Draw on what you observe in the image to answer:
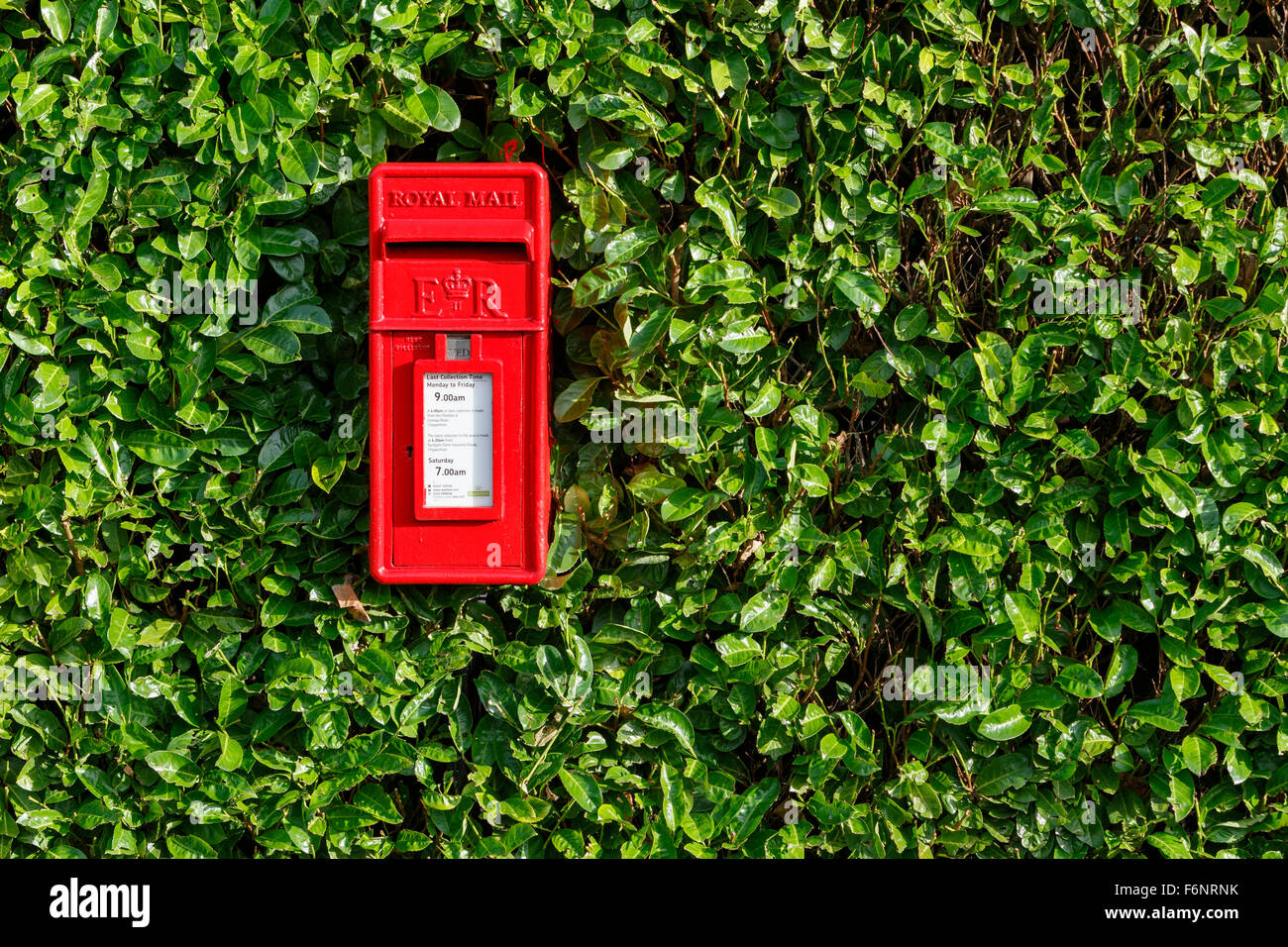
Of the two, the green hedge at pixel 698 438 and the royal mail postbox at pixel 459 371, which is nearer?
the royal mail postbox at pixel 459 371

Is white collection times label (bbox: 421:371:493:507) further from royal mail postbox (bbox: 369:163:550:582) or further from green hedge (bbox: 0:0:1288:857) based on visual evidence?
green hedge (bbox: 0:0:1288:857)

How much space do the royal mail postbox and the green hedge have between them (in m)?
0.19

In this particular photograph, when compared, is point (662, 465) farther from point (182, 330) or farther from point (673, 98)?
point (182, 330)

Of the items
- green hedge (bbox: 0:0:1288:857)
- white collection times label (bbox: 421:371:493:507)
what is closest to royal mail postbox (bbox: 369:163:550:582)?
white collection times label (bbox: 421:371:493:507)

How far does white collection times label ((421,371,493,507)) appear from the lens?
225cm

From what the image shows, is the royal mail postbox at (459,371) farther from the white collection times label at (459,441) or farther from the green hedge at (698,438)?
the green hedge at (698,438)

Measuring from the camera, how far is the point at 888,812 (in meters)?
2.52

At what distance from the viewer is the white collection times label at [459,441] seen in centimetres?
225

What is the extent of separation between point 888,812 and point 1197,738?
808 mm

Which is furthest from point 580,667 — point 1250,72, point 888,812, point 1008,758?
point 1250,72

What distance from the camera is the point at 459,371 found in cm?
223

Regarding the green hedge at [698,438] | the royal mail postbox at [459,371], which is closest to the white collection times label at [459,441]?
the royal mail postbox at [459,371]

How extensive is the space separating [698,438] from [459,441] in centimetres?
58

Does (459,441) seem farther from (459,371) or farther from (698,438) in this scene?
(698,438)
